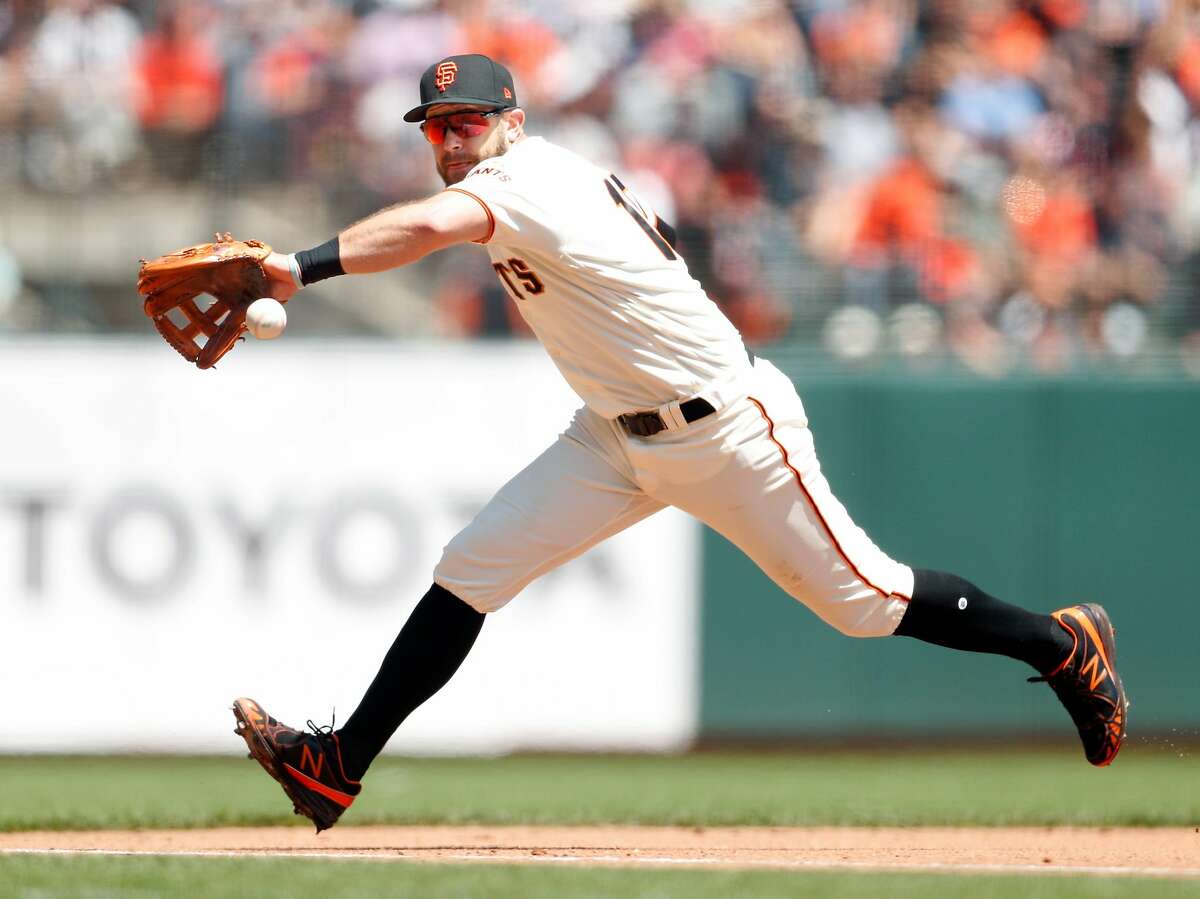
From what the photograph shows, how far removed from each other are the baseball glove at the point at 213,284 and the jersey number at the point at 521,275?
616 mm

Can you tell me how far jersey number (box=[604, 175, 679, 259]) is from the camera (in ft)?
15.8

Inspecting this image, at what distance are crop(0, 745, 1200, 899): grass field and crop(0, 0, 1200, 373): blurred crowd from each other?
1.92m

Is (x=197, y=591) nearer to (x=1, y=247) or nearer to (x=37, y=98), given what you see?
(x=1, y=247)

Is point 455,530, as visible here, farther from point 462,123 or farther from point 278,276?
point 278,276

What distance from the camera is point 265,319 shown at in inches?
165

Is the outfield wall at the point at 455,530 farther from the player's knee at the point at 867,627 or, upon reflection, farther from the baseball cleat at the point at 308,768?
the player's knee at the point at 867,627

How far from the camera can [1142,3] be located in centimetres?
948

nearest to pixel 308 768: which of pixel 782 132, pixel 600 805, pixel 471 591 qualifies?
pixel 471 591

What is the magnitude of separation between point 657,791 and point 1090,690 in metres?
2.08

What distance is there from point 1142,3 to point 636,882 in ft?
21.9

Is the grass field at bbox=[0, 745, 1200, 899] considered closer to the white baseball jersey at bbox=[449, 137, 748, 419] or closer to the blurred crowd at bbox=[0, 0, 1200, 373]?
the white baseball jersey at bbox=[449, 137, 748, 419]

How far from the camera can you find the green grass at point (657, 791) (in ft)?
19.8

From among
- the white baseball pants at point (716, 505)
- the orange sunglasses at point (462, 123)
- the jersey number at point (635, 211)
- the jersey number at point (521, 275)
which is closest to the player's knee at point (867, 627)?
the white baseball pants at point (716, 505)

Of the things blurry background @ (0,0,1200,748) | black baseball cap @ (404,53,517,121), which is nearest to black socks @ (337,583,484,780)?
black baseball cap @ (404,53,517,121)
